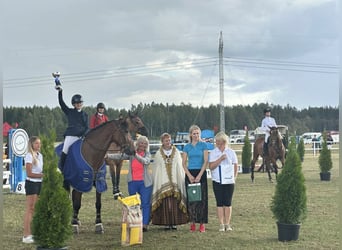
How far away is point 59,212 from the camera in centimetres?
503

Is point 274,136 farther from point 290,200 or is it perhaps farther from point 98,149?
point 98,149

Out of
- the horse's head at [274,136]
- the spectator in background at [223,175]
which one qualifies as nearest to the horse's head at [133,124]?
the spectator in background at [223,175]

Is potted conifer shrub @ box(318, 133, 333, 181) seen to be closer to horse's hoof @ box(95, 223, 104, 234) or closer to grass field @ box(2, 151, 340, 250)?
grass field @ box(2, 151, 340, 250)

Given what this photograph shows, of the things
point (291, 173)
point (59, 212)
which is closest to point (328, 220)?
point (291, 173)

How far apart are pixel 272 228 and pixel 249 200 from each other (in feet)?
10.1

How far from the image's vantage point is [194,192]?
6816 mm

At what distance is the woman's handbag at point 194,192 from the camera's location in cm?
680

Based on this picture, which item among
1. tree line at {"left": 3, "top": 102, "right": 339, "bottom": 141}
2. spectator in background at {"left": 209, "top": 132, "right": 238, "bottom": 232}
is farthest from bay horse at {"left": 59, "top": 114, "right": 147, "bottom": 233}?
tree line at {"left": 3, "top": 102, "right": 339, "bottom": 141}

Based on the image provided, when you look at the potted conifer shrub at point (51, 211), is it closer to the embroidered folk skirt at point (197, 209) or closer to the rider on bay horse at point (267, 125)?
the embroidered folk skirt at point (197, 209)

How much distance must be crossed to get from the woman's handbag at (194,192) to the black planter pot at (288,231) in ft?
4.29

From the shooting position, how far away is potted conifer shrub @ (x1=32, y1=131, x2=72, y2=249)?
499 cm

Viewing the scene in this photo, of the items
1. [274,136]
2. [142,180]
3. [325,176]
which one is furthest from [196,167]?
[325,176]

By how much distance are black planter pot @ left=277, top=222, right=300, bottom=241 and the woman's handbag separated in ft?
4.29

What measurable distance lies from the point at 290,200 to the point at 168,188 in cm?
186
